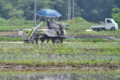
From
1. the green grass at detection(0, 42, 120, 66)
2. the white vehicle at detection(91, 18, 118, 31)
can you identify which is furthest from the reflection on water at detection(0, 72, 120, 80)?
the white vehicle at detection(91, 18, 118, 31)

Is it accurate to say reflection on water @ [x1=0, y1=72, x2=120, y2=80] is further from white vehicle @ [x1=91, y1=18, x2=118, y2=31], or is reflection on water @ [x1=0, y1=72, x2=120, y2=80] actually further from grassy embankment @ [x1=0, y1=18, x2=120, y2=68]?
white vehicle @ [x1=91, y1=18, x2=118, y2=31]

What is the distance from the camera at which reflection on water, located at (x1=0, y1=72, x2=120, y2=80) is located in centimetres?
1301

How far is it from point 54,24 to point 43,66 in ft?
31.6

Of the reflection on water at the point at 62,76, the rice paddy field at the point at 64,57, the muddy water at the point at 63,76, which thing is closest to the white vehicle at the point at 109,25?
the rice paddy field at the point at 64,57

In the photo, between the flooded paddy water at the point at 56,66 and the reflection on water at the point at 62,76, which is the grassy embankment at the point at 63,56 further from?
the reflection on water at the point at 62,76

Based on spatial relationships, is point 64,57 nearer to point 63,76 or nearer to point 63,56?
point 63,56

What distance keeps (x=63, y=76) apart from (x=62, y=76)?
31mm

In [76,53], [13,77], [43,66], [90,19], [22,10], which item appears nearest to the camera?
[13,77]

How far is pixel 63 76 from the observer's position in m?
13.6

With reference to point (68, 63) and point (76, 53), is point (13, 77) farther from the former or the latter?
point (76, 53)

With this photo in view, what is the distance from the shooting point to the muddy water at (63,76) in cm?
1303

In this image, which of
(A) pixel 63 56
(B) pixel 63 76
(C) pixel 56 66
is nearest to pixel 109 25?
(A) pixel 63 56

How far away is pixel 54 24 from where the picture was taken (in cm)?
2469

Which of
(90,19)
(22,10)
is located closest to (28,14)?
(22,10)
